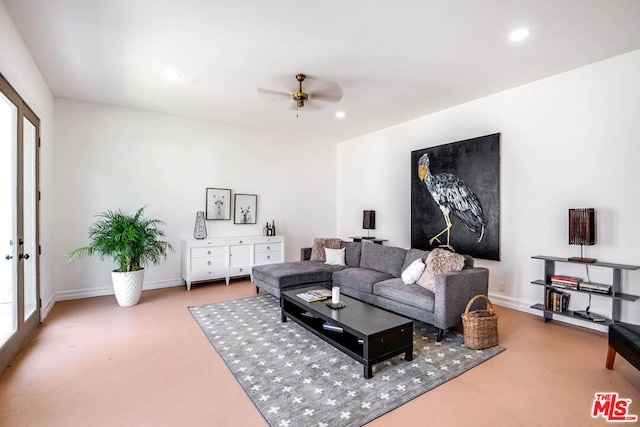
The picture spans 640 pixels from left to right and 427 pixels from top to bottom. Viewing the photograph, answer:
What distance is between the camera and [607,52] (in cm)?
305

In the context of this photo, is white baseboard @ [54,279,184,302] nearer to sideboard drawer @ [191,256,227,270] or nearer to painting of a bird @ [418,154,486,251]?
sideboard drawer @ [191,256,227,270]

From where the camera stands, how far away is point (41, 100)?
3580 mm

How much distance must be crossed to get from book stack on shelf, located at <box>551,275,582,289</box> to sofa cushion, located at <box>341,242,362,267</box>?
245 cm

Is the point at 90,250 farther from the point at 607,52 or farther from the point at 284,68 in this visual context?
the point at 607,52

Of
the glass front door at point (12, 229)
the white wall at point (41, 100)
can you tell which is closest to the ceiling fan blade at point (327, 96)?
the white wall at point (41, 100)

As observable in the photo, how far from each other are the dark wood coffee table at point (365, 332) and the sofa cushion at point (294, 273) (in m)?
0.99

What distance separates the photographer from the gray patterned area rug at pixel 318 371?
1953 mm

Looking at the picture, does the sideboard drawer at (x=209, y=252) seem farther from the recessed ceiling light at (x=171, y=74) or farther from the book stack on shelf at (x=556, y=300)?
the book stack on shelf at (x=556, y=300)

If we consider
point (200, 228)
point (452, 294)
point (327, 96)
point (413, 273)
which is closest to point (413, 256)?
point (413, 273)

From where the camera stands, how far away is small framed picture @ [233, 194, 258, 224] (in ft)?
18.8

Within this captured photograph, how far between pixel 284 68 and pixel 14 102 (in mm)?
2475

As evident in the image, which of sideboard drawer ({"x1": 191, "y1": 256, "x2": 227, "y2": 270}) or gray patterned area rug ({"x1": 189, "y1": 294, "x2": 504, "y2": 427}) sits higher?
sideboard drawer ({"x1": 191, "y1": 256, "x2": 227, "y2": 270})

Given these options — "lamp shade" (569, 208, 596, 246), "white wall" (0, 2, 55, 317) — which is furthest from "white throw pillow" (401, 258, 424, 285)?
"white wall" (0, 2, 55, 317)

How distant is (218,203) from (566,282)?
5.15 m
